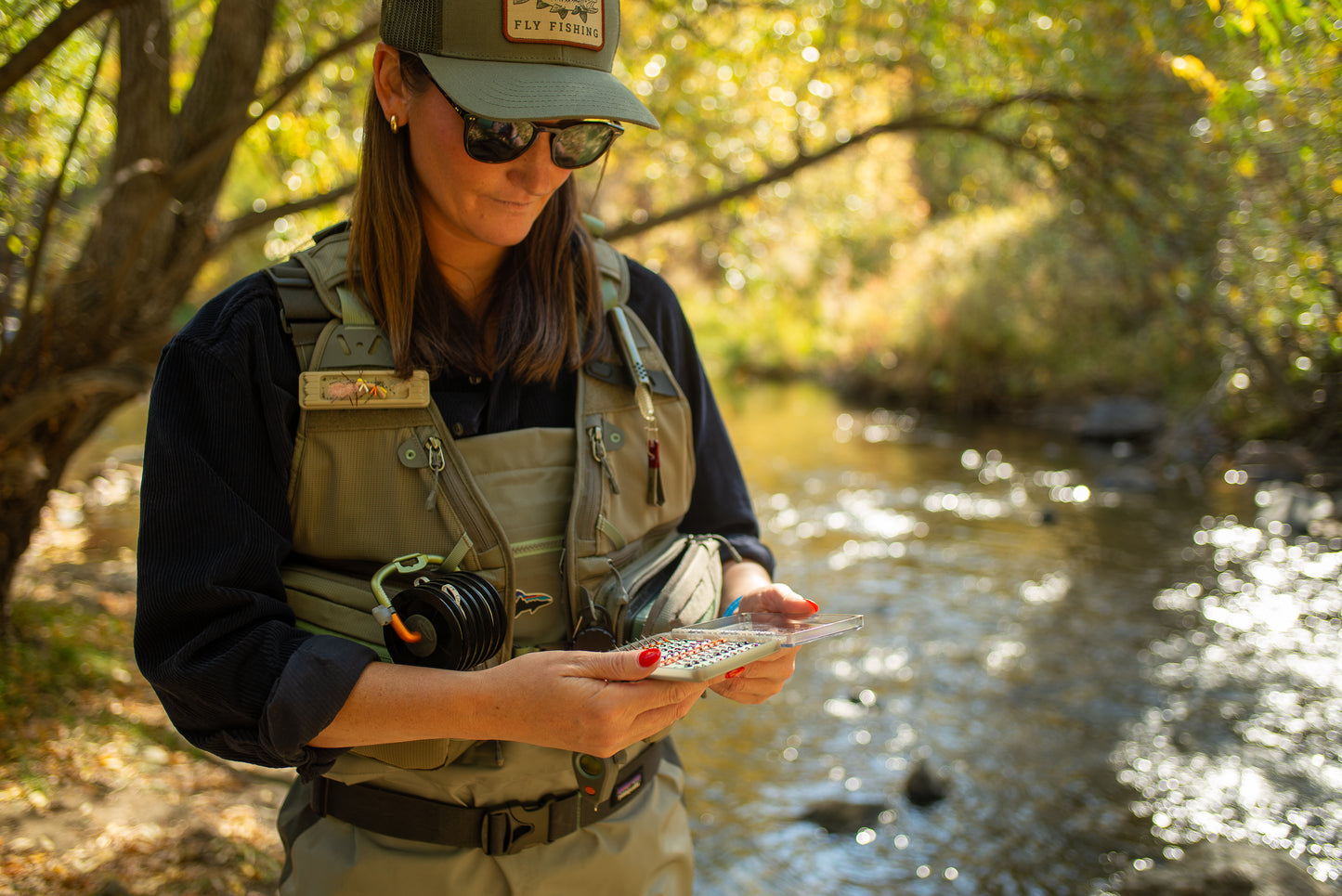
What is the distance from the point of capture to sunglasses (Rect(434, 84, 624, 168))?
1.59 m

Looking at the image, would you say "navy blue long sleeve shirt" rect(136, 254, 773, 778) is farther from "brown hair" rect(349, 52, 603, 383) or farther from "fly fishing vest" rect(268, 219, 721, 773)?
"brown hair" rect(349, 52, 603, 383)

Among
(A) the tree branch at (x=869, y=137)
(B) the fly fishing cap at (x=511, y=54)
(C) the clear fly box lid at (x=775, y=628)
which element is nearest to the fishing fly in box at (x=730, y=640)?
(C) the clear fly box lid at (x=775, y=628)

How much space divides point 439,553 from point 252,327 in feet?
1.51

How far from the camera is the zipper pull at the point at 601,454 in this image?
70.1 inches

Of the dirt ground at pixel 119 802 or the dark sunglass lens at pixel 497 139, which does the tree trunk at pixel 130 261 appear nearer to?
the dirt ground at pixel 119 802

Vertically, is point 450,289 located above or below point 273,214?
below

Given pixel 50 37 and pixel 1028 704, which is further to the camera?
pixel 1028 704

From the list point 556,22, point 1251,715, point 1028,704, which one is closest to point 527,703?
point 556,22

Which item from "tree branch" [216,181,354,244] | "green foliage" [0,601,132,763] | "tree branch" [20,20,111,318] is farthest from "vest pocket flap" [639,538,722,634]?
"green foliage" [0,601,132,763]

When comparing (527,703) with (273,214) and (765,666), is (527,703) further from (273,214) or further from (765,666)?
(273,214)

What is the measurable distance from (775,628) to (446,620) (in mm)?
563

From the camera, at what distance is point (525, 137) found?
5.30ft

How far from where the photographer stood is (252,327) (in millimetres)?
1543

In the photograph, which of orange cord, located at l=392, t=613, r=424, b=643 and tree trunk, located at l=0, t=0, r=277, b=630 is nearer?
orange cord, located at l=392, t=613, r=424, b=643
